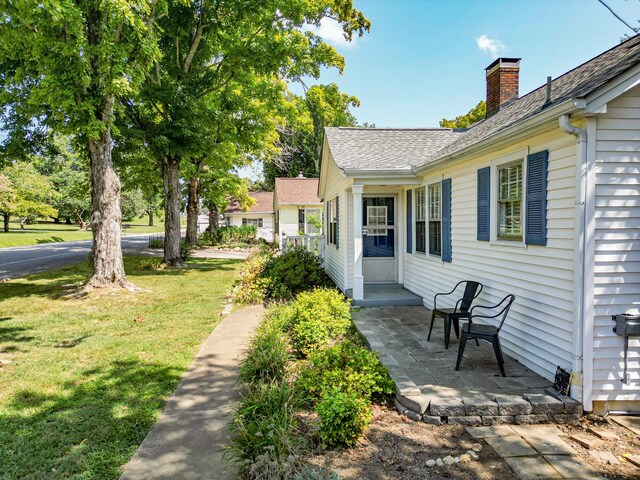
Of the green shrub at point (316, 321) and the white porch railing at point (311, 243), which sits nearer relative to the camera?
the green shrub at point (316, 321)

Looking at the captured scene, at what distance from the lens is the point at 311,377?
4340mm

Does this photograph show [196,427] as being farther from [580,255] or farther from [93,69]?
[93,69]

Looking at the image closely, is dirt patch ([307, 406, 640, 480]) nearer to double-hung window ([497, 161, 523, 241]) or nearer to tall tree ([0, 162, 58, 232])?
double-hung window ([497, 161, 523, 241])

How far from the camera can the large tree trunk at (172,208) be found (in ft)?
50.6

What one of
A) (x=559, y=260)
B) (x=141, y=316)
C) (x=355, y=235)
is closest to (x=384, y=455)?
(x=559, y=260)

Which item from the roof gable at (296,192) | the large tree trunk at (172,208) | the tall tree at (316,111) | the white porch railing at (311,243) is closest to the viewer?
the white porch railing at (311,243)

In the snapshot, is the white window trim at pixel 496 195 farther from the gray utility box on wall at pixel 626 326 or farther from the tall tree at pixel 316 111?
the tall tree at pixel 316 111

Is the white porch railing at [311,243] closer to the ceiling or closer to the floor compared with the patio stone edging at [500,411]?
closer to the ceiling

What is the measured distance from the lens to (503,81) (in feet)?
29.2

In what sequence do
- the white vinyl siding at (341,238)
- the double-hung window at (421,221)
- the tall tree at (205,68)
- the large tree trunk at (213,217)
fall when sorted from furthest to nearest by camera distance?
→ the large tree trunk at (213,217) → the tall tree at (205,68) → the white vinyl siding at (341,238) → the double-hung window at (421,221)

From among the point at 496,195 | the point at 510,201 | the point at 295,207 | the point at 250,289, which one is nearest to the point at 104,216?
the point at 250,289

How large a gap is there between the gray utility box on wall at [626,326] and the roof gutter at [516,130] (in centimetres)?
212

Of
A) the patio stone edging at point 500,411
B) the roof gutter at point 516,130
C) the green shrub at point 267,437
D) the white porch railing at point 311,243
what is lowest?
the patio stone edging at point 500,411

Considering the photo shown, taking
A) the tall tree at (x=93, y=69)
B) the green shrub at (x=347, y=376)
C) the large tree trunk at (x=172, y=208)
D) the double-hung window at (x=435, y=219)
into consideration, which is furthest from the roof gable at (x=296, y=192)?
the green shrub at (x=347, y=376)
